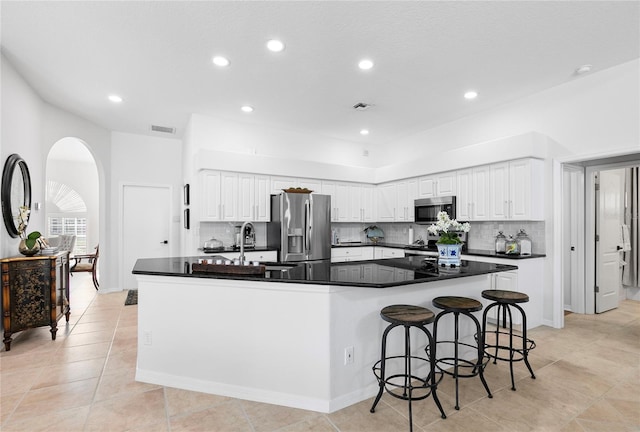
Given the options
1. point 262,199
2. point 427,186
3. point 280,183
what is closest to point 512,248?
point 427,186

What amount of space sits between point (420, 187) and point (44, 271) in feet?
17.2

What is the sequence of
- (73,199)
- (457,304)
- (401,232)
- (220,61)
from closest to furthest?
(457,304) → (220,61) → (401,232) → (73,199)

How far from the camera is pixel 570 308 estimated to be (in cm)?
477

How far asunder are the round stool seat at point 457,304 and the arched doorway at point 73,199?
31.6 feet

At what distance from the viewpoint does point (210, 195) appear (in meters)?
4.84

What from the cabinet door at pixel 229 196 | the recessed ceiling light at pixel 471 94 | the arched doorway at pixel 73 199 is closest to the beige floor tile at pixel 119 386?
the cabinet door at pixel 229 196

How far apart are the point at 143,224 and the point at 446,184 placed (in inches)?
218

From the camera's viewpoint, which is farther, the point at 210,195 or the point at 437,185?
the point at 437,185

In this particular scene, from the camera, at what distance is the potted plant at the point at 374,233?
6535mm

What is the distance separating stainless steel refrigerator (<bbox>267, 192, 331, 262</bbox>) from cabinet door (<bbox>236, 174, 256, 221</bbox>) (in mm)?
352

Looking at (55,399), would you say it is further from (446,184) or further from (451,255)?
(446,184)

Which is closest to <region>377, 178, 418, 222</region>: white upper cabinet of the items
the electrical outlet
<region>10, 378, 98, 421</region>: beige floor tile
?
the electrical outlet

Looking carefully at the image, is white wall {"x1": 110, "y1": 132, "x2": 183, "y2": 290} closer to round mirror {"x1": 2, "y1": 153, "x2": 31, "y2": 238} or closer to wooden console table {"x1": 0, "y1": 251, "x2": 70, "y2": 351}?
round mirror {"x1": 2, "y1": 153, "x2": 31, "y2": 238}

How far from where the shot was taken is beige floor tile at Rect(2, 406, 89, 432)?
2.07 meters
